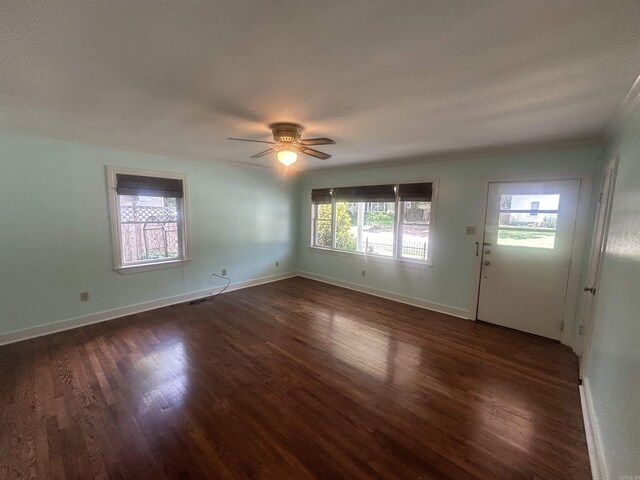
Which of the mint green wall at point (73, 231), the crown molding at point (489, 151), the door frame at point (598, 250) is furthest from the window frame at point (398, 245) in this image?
the mint green wall at point (73, 231)

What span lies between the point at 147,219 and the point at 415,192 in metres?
4.21

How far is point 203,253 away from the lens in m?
4.61

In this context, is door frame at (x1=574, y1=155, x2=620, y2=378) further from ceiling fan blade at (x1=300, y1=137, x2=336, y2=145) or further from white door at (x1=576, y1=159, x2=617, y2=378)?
ceiling fan blade at (x1=300, y1=137, x2=336, y2=145)

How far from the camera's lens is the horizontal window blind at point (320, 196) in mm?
5540

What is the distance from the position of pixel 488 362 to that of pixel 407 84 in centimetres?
283

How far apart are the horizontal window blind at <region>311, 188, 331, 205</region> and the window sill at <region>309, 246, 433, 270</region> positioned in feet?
3.40

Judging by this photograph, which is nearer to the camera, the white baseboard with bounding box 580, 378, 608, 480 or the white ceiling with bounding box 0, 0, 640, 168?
the white ceiling with bounding box 0, 0, 640, 168

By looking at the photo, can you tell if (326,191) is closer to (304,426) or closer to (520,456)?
(304,426)

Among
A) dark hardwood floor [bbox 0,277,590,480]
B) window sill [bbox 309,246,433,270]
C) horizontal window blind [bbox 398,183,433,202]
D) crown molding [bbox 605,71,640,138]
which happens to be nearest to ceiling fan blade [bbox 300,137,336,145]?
crown molding [bbox 605,71,640,138]

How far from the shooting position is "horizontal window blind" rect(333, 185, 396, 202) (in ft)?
15.1

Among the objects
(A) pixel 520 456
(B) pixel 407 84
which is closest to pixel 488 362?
(A) pixel 520 456


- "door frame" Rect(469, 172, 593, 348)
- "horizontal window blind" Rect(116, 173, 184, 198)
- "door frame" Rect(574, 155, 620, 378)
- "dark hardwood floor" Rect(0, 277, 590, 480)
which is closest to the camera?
"dark hardwood floor" Rect(0, 277, 590, 480)

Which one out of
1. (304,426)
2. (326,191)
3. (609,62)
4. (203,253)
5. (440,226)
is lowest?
(304,426)

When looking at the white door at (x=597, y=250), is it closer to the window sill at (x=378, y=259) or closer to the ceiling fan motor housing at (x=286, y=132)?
the window sill at (x=378, y=259)
